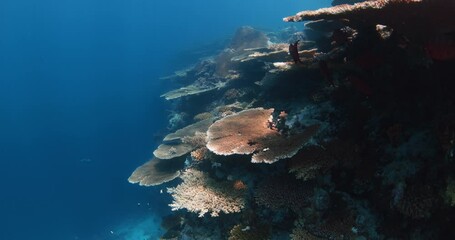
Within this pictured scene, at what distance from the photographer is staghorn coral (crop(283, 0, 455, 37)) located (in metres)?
3.00

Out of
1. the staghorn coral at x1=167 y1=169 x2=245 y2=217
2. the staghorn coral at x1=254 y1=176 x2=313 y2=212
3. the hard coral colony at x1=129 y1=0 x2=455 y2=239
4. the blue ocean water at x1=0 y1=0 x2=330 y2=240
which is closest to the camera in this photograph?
the hard coral colony at x1=129 y1=0 x2=455 y2=239

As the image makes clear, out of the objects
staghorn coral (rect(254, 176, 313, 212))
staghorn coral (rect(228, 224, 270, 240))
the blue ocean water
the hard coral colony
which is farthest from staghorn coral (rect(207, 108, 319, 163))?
the blue ocean water

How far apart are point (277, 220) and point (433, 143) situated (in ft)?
6.95

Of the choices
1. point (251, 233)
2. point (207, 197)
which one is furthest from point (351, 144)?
point (207, 197)

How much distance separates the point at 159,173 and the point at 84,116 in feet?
160

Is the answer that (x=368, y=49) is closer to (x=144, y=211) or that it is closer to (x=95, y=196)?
(x=144, y=211)

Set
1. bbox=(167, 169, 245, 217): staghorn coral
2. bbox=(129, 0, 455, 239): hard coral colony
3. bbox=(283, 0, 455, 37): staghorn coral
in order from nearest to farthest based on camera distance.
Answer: bbox=(283, 0, 455, 37): staghorn coral
bbox=(129, 0, 455, 239): hard coral colony
bbox=(167, 169, 245, 217): staghorn coral

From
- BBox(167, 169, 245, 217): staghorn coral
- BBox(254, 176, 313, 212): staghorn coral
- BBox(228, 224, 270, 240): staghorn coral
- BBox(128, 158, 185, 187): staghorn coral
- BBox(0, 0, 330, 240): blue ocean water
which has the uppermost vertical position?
BBox(254, 176, 313, 212): staghorn coral

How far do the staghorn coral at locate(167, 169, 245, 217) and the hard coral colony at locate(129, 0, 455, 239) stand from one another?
2cm

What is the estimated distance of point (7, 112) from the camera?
241 ft

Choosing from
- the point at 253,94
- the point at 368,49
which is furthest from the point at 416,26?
the point at 253,94

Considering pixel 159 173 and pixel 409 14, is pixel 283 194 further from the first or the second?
pixel 159 173

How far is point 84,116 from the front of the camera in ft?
175

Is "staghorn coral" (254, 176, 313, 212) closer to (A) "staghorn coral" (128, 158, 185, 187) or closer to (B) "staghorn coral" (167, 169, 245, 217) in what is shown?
(B) "staghorn coral" (167, 169, 245, 217)
